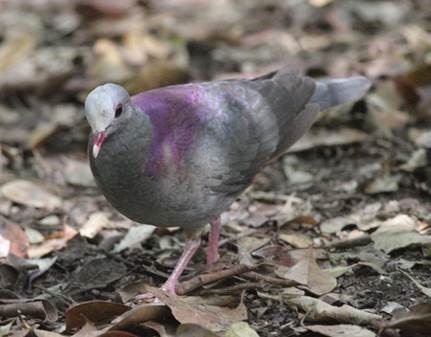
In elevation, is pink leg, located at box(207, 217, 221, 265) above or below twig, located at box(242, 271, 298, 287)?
below

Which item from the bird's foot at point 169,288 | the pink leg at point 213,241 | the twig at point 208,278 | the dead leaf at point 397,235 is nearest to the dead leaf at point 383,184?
the dead leaf at point 397,235

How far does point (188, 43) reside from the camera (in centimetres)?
722

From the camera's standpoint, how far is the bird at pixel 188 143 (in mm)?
3789

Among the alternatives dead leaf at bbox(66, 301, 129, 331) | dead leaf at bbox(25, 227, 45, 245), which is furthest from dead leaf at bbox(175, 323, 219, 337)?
dead leaf at bbox(25, 227, 45, 245)

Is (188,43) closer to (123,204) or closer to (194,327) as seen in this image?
(123,204)

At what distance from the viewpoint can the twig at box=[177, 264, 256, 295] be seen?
3.79 metres

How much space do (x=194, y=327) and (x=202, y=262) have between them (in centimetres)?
121

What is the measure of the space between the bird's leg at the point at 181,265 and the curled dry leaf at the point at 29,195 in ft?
4.07

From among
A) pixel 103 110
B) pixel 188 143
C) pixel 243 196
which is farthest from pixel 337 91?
pixel 103 110

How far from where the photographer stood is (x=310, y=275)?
3.86m

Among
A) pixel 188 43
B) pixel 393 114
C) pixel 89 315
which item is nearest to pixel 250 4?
pixel 188 43

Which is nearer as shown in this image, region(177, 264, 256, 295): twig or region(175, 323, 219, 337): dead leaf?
region(175, 323, 219, 337): dead leaf

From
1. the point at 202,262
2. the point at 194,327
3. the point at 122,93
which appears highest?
the point at 122,93

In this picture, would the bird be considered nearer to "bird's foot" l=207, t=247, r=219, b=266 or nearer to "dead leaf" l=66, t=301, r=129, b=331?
"bird's foot" l=207, t=247, r=219, b=266
